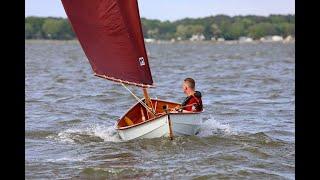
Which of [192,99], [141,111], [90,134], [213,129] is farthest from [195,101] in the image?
[90,134]

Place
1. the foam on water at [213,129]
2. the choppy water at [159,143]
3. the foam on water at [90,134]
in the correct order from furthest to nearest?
the foam on water at [213,129], the foam on water at [90,134], the choppy water at [159,143]

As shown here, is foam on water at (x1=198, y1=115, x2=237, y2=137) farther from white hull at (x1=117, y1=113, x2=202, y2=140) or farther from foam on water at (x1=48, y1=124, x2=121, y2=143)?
foam on water at (x1=48, y1=124, x2=121, y2=143)

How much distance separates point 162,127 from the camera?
38.3 ft

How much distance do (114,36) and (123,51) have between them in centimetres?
34

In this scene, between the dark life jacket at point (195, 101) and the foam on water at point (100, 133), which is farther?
the foam on water at point (100, 133)

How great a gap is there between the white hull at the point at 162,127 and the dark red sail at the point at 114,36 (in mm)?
913

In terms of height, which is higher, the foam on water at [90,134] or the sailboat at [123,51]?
the sailboat at [123,51]

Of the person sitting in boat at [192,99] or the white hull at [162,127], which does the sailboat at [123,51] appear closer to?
the white hull at [162,127]

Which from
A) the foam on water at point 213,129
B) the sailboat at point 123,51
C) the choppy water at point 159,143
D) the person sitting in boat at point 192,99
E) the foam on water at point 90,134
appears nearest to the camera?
the choppy water at point 159,143

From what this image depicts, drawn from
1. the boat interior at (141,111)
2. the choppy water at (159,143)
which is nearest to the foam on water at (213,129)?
the choppy water at (159,143)

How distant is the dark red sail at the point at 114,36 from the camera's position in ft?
39.1

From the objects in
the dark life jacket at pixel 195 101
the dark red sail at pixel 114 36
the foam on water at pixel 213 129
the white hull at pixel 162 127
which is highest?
the dark red sail at pixel 114 36

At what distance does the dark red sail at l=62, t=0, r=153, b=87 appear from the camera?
11.9 metres

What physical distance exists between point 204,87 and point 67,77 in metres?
9.83
